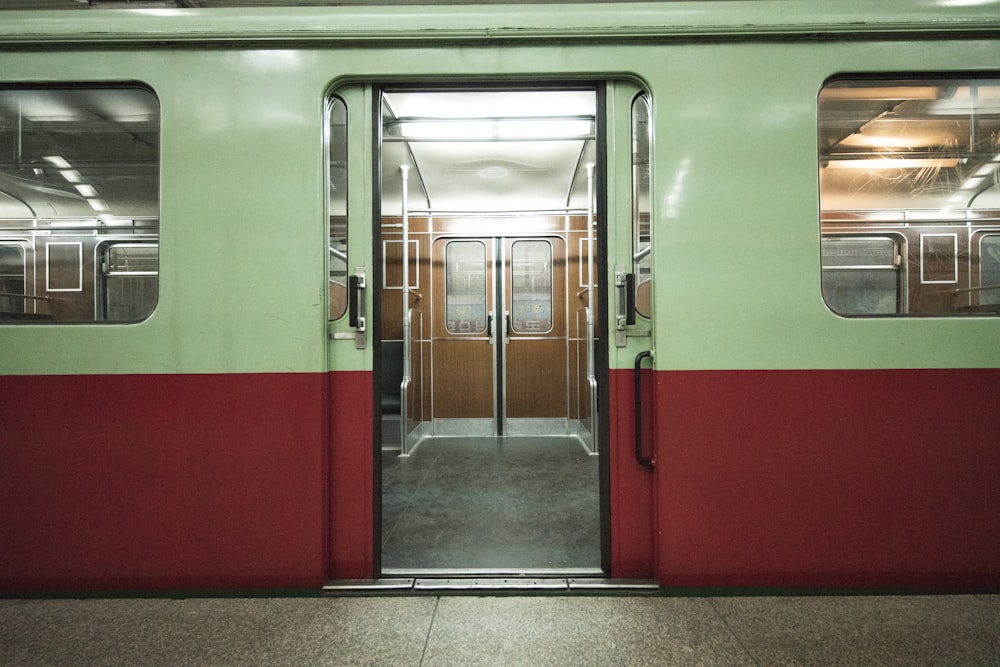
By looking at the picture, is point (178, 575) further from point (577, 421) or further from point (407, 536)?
point (577, 421)

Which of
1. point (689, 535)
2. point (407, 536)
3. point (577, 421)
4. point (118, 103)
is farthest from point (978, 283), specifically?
point (118, 103)

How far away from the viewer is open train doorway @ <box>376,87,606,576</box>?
13.3ft

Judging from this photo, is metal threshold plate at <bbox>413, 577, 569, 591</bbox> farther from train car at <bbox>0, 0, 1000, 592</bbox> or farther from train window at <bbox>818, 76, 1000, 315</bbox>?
train window at <bbox>818, 76, 1000, 315</bbox>

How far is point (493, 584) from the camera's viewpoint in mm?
1951

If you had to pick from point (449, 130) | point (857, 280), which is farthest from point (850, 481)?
point (449, 130)

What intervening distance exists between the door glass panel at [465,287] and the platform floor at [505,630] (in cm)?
381

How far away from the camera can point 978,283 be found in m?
2.09

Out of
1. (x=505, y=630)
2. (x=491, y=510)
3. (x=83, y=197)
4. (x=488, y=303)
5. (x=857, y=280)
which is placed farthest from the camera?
(x=488, y=303)

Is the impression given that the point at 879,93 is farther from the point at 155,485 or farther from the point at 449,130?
the point at 155,485

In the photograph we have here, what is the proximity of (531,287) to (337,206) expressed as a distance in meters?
3.64

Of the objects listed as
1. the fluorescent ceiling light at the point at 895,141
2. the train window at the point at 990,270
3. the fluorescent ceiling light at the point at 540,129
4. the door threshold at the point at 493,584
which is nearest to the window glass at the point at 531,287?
the fluorescent ceiling light at the point at 540,129

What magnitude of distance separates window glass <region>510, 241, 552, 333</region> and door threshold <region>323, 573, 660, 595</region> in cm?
369

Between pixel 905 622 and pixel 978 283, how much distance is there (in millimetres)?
1569

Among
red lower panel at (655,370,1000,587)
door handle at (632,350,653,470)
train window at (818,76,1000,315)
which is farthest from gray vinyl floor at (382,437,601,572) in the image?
train window at (818,76,1000,315)
